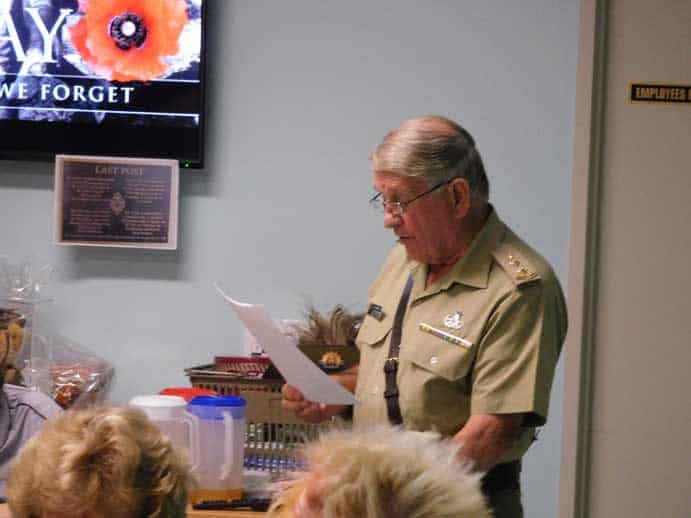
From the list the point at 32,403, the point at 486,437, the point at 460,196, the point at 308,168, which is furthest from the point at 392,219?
the point at 308,168

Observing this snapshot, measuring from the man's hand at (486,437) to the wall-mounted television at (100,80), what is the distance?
1572 millimetres

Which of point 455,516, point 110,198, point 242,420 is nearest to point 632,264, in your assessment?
point 242,420

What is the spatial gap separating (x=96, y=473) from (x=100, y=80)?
2.14m

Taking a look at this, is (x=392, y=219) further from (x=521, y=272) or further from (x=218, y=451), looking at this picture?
(x=218, y=451)

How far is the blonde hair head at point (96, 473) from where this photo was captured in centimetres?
146

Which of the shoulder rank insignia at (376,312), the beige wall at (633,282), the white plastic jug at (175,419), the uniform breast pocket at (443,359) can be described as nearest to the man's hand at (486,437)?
the uniform breast pocket at (443,359)

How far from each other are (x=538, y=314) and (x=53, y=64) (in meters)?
1.94

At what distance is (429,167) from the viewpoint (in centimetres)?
221

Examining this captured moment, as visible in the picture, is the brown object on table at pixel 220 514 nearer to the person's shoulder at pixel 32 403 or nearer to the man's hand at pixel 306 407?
the man's hand at pixel 306 407

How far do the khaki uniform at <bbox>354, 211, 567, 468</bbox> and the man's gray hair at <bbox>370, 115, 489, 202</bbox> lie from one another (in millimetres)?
161

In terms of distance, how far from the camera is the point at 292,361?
2.25 metres

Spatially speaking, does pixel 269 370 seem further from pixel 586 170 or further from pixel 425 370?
pixel 586 170

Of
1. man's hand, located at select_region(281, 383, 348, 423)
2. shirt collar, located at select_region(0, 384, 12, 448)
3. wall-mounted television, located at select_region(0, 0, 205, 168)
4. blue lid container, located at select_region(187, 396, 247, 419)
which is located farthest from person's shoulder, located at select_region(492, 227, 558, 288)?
wall-mounted television, located at select_region(0, 0, 205, 168)

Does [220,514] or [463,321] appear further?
[220,514]
